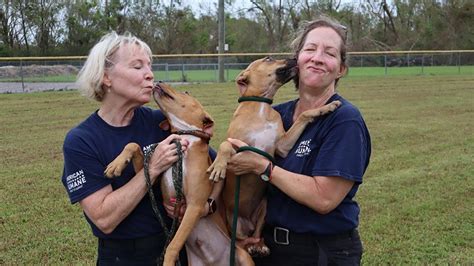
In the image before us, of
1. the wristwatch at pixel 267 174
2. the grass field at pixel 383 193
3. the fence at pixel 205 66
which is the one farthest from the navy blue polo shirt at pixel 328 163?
the fence at pixel 205 66

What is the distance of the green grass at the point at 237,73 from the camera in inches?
1207

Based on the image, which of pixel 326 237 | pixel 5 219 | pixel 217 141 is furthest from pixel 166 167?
pixel 217 141

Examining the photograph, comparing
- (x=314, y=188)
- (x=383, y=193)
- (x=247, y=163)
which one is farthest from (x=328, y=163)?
(x=383, y=193)

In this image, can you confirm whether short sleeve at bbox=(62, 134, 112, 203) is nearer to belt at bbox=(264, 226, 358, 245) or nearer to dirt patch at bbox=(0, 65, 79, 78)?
belt at bbox=(264, 226, 358, 245)

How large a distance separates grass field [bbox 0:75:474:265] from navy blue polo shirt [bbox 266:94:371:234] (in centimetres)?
253

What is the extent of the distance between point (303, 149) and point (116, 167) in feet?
3.16

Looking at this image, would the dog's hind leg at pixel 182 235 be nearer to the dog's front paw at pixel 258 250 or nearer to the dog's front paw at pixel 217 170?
the dog's front paw at pixel 217 170

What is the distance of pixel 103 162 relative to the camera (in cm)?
296

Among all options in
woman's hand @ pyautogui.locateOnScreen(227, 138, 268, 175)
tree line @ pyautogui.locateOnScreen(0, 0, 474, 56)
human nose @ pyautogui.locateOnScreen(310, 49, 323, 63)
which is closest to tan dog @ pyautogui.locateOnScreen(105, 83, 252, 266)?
woman's hand @ pyautogui.locateOnScreen(227, 138, 268, 175)

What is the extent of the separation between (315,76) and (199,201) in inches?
35.9

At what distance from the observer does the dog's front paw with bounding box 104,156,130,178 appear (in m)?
2.85

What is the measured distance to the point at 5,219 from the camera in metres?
6.37

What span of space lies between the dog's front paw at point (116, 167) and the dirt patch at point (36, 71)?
26998 millimetres

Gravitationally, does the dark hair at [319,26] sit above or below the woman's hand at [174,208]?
above
